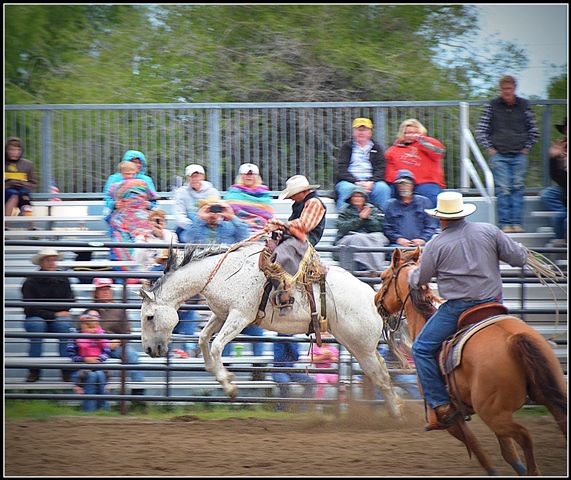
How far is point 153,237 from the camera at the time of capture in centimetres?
1061

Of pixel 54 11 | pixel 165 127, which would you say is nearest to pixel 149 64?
pixel 54 11

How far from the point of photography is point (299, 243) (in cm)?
903

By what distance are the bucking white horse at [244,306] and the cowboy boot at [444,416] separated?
2.10 m

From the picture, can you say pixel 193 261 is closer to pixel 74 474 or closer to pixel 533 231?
pixel 74 474

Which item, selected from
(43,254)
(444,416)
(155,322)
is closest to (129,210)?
(43,254)

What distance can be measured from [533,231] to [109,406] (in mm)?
5364

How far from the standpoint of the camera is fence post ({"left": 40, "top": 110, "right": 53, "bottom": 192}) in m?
12.4

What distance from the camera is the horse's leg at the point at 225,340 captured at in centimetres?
879

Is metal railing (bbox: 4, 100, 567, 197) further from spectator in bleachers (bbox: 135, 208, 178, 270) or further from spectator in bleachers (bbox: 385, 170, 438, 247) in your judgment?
spectator in bleachers (bbox: 385, 170, 438, 247)

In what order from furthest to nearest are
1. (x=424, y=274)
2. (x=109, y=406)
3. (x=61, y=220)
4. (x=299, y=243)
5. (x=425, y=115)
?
(x=425, y=115), (x=61, y=220), (x=109, y=406), (x=299, y=243), (x=424, y=274)

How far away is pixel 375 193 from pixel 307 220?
1.97 meters

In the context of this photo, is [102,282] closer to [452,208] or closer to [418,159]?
[418,159]

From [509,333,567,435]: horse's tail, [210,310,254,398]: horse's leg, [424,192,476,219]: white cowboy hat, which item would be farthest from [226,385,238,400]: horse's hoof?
[509,333,567,435]: horse's tail

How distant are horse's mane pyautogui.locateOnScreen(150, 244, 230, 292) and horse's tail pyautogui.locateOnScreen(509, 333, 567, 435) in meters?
3.74
